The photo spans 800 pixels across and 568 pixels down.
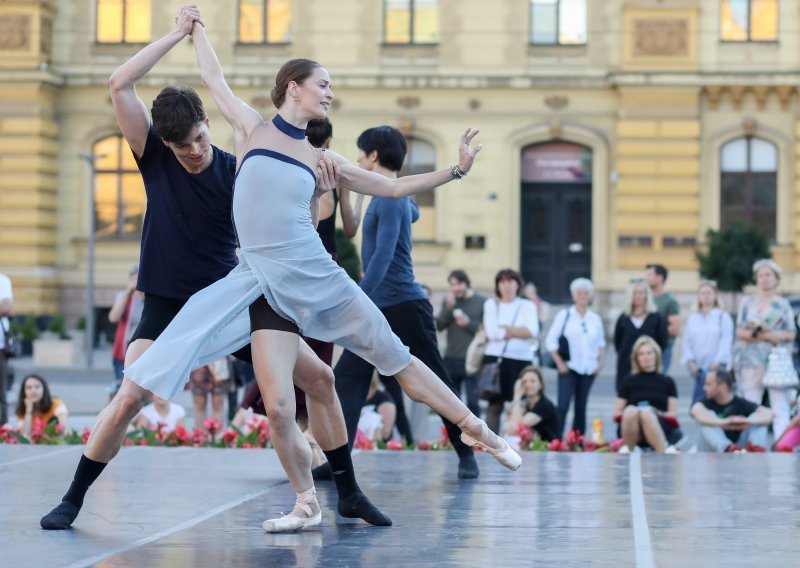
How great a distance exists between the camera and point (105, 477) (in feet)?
30.4

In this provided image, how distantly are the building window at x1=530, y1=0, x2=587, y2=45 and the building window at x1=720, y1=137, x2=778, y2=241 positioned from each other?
424 centimetres

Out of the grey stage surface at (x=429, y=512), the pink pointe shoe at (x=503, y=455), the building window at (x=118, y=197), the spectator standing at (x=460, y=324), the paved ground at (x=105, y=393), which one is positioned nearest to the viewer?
the grey stage surface at (x=429, y=512)

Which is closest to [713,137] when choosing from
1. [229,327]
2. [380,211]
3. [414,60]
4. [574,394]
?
[414,60]

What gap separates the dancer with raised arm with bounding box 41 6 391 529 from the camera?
24.0 ft

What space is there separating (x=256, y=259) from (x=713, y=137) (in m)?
29.7

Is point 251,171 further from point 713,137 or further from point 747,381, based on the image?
point 713,137

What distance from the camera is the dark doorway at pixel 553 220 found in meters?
36.6

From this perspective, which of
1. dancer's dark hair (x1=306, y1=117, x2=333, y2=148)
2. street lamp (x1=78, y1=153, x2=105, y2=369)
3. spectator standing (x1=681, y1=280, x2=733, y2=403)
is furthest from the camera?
street lamp (x1=78, y1=153, x2=105, y2=369)

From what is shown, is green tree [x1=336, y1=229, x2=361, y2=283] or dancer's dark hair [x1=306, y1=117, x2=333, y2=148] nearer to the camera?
dancer's dark hair [x1=306, y1=117, x2=333, y2=148]

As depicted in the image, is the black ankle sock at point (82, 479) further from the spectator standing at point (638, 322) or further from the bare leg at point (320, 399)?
the spectator standing at point (638, 322)

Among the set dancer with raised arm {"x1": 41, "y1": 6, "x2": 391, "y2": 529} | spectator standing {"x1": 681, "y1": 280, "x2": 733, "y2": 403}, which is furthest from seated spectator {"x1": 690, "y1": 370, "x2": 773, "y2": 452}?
dancer with raised arm {"x1": 41, "y1": 6, "x2": 391, "y2": 529}

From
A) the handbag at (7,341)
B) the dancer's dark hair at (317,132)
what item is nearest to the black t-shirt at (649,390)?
the handbag at (7,341)

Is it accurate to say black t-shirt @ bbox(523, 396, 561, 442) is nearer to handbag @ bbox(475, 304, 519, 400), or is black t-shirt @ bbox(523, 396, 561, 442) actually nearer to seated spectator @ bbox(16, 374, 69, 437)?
handbag @ bbox(475, 304, 519, 400)

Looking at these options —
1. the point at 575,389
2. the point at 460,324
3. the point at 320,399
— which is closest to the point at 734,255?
the point at 460,324
